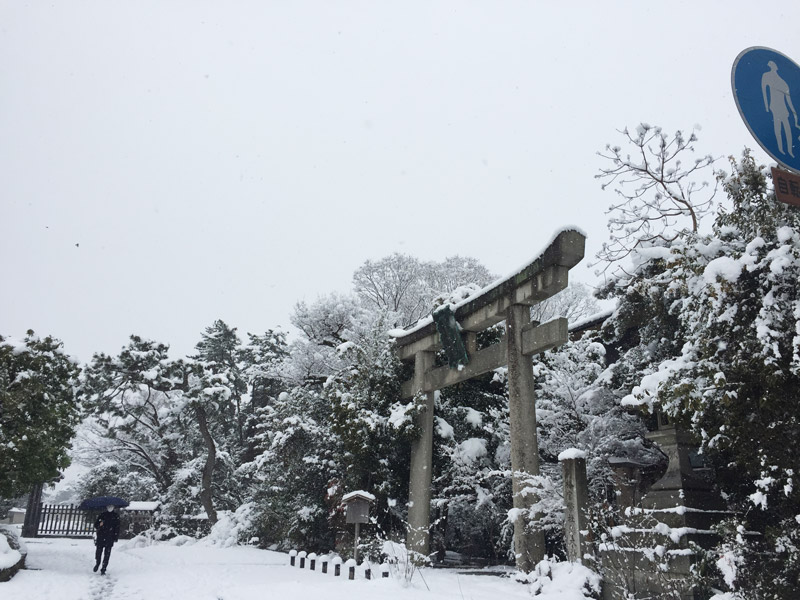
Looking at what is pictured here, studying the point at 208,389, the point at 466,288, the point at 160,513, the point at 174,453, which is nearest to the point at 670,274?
the point at 466,288

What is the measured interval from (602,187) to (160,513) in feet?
68.4

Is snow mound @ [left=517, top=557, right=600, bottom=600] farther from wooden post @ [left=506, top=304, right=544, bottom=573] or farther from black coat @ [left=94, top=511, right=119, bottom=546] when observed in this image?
black coat @ [left=94, top=511, right=119, bottom=546]

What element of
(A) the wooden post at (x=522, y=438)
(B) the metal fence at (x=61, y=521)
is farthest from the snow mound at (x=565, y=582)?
(B) the metal fence at (x=61, y=521)

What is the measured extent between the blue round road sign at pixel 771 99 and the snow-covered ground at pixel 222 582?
6.65 m

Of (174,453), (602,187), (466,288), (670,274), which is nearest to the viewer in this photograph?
(670,274)

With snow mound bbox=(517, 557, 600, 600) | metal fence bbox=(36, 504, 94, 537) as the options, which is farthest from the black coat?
metal fence bbox=(36, 504, 94, 537)

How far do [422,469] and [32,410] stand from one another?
8.28m

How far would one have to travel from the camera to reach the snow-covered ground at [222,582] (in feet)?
27.3

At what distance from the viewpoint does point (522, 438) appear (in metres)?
11.3

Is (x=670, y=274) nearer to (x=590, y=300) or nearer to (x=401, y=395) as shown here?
(x=401, y=395)

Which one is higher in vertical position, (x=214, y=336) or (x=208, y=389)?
(x=214, y=336)

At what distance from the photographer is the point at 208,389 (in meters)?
22.8

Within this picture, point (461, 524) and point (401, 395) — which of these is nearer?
point (401, 395)

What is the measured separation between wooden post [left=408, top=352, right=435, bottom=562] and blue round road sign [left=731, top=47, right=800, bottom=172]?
1149cm
